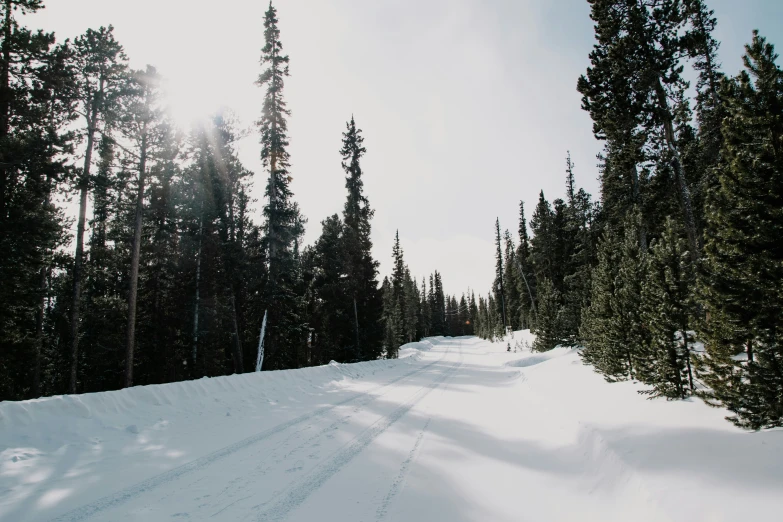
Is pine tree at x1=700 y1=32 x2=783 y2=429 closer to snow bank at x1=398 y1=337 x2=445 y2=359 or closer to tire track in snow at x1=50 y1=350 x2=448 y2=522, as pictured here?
tire track in snow at x1=50 y1=350 x2=448 y2=522

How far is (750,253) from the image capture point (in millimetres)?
5137

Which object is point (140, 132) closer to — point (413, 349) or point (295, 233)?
point (295, 233)

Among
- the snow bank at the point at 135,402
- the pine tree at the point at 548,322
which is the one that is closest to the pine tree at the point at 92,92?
the snow bank at the point at 135,402

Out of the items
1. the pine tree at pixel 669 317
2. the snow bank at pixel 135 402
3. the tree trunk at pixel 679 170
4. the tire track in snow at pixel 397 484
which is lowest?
the tire track in snow at pixel 397 484

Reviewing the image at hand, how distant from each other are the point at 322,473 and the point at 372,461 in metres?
0.86

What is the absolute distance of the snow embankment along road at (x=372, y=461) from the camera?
3.78 metres

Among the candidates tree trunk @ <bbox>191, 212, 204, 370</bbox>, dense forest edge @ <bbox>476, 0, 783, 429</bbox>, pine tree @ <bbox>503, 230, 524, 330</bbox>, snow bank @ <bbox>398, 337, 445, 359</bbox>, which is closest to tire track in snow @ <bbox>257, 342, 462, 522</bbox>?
dense forest edge @ <bbox>476, 0, 783, 429</bbox>

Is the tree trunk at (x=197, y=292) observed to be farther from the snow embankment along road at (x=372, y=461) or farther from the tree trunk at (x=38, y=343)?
the snow embankment along road at (x=372, y=461)

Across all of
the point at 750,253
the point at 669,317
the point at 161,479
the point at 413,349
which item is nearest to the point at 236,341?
the point at 161,479

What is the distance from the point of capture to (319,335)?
27.2m

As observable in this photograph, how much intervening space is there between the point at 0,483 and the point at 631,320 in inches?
499

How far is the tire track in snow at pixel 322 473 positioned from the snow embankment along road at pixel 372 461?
0.03 meters

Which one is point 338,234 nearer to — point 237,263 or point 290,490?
point 237,263

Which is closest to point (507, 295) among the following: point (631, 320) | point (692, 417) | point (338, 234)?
point (338, 234)
